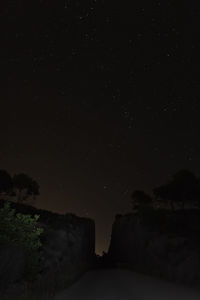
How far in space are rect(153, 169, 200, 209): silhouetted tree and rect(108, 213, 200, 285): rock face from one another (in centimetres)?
866

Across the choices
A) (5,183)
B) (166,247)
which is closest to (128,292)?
(166,247)

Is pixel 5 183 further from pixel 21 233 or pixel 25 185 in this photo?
pixel 21 233

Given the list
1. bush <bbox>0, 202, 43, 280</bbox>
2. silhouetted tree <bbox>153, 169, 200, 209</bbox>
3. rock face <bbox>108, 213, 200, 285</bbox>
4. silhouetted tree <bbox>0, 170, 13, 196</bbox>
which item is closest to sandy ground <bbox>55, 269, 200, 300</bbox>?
bush <bbox>0, 202, 43, 280</bbox>

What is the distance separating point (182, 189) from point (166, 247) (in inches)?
1102

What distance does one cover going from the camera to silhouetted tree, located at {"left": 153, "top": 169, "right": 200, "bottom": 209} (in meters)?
68.1

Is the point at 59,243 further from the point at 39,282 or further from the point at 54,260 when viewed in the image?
the point at 39,282

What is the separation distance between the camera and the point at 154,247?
4616 centimetres

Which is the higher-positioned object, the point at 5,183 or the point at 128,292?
the point at 5,183

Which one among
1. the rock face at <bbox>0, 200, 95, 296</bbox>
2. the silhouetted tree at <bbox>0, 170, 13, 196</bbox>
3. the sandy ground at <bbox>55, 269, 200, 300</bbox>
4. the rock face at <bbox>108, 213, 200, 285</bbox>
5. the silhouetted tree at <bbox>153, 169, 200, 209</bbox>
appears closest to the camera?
the rock face at <bbox>0, 200, 95, 296</bbox>

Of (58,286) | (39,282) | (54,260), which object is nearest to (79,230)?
(54,260)

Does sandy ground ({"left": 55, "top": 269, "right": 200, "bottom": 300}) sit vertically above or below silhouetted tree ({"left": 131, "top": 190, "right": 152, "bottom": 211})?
below

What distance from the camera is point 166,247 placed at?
42.0 metres

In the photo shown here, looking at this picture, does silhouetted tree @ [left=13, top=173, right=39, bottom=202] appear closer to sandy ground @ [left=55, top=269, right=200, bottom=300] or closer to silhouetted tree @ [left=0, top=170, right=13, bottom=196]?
silhouetted tree @ [left=0, top=170, right=13, bottom=196]

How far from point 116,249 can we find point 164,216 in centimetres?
3501
